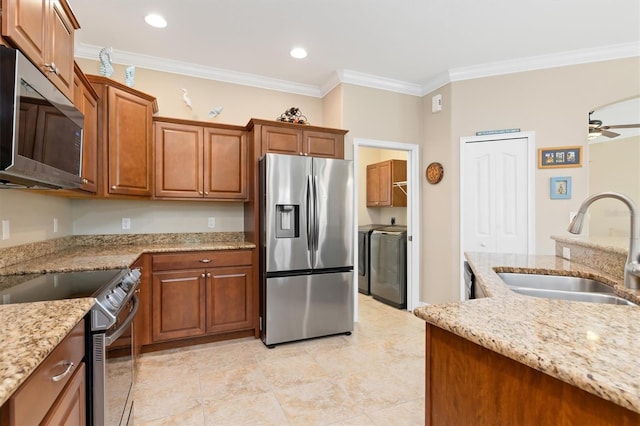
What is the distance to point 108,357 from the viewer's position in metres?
1.30

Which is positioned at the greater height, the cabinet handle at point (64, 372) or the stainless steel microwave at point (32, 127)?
the stainless steel microwave at point (32, 127)

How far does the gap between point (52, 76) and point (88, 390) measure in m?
1.43

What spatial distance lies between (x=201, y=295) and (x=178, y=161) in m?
1.28

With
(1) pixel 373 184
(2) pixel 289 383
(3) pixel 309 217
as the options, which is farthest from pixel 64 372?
(1) pixel 373 184

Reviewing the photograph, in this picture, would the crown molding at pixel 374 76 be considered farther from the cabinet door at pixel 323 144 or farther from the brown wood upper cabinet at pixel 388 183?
the brown wood upper cabinet at pixel 388 183

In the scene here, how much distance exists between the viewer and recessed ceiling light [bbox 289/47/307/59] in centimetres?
305

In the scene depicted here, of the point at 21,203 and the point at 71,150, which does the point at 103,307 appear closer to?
the point at 71,150

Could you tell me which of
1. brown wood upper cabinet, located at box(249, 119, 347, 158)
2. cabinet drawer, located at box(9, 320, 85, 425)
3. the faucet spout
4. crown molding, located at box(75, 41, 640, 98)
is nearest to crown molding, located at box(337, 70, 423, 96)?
crown molding, located at box(75, 41, 640, 98)

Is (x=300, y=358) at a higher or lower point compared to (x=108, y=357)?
lower

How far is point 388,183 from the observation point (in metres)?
4.85

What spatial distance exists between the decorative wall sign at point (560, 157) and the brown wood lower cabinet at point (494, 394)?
3.03 metres

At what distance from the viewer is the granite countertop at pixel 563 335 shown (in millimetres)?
605

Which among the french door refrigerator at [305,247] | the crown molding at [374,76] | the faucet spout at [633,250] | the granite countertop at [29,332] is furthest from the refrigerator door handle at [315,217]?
the faucet spout at [633,250]

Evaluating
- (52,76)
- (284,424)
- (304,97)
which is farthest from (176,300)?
(304,97)
